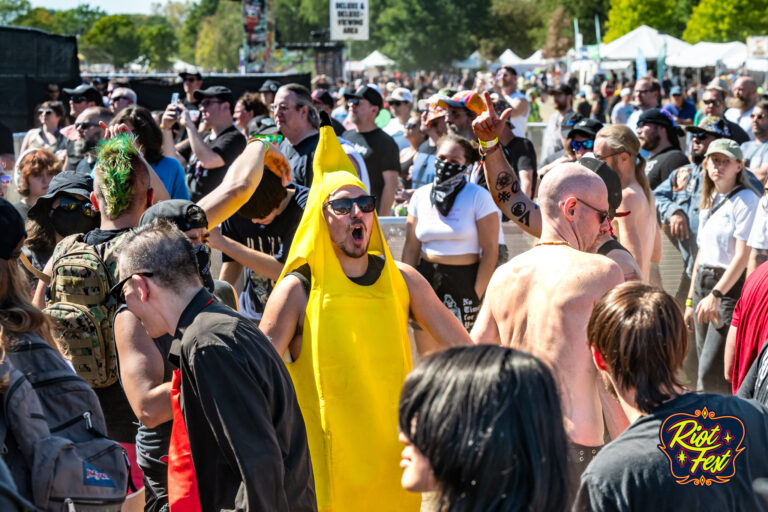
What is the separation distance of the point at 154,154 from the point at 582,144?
9.98 ft

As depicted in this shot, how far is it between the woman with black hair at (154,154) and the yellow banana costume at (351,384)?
97.8 inches

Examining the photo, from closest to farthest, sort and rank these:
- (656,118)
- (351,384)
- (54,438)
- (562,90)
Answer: (54,438), (351,384), (656,118), (562,90)

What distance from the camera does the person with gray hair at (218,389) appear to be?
273cm

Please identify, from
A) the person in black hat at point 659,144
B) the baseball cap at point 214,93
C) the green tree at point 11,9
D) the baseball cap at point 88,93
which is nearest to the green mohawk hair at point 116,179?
the baseball cap at point 214,93

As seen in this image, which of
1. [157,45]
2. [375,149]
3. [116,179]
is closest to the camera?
[116,179]

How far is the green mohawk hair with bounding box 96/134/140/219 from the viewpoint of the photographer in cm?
397

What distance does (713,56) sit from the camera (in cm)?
4781

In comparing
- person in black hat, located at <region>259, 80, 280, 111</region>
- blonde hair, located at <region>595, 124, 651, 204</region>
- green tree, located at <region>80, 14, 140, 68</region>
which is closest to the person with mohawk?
blonde hair, located at <region>595, 124, 651, 204</region>

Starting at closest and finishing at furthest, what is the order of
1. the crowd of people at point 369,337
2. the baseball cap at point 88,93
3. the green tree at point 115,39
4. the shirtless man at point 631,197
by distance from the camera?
the crowd of people at point 369,337
the shirtless man at point 631,197
the baseball cap at point 88,93
the green tree at point 115,39

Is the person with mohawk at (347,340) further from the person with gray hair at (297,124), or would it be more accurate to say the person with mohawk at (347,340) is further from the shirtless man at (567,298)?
the person with gray hair at (297,124)

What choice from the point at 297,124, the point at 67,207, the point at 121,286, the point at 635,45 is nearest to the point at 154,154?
the point at 297,124

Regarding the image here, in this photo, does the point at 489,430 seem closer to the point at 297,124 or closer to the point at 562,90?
the point at 297,124

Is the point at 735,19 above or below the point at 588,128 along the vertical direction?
above

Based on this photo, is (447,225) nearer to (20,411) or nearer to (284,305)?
(284,305)
